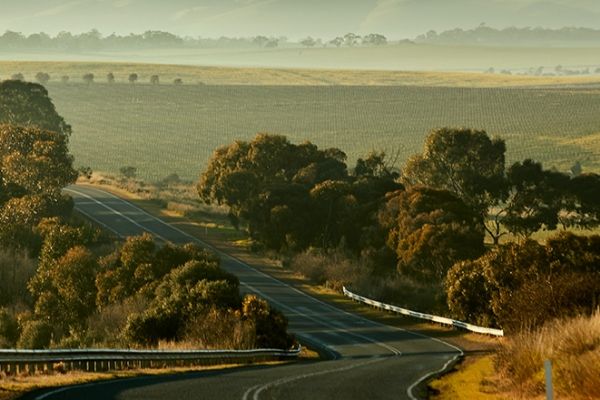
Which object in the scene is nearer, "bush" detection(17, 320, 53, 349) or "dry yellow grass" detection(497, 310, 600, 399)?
"dry yellow grass" detection(497, 310, 600, 399)

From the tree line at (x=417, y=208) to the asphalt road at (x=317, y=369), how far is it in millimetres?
4510

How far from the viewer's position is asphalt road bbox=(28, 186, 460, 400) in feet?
95.0

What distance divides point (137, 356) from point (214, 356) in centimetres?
471

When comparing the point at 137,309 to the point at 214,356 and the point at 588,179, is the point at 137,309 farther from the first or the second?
the point at 588,179

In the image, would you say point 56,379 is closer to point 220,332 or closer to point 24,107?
point 220,332

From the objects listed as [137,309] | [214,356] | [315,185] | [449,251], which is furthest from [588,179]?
[214,356]

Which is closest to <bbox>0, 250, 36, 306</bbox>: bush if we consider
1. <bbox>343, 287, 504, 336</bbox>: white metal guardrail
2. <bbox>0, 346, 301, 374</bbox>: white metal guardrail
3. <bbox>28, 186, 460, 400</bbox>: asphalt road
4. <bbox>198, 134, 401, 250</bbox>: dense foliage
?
<bbox>28, 186, 460, 400</bbox>: asphalt road

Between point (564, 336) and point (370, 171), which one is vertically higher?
point (564, 336)

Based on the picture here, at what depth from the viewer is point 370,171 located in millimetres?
114125

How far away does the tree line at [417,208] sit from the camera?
66.2m

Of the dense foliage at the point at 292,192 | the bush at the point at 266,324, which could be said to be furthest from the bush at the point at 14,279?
the bush at the point at 266,324

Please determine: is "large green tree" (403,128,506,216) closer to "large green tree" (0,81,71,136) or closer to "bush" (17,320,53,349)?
"bush" (17,320,53,349)

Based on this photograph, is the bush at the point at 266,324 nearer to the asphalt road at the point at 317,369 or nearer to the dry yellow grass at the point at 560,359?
the asphalt road at the point at 317,369

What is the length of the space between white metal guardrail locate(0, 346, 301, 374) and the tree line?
16794 mm
